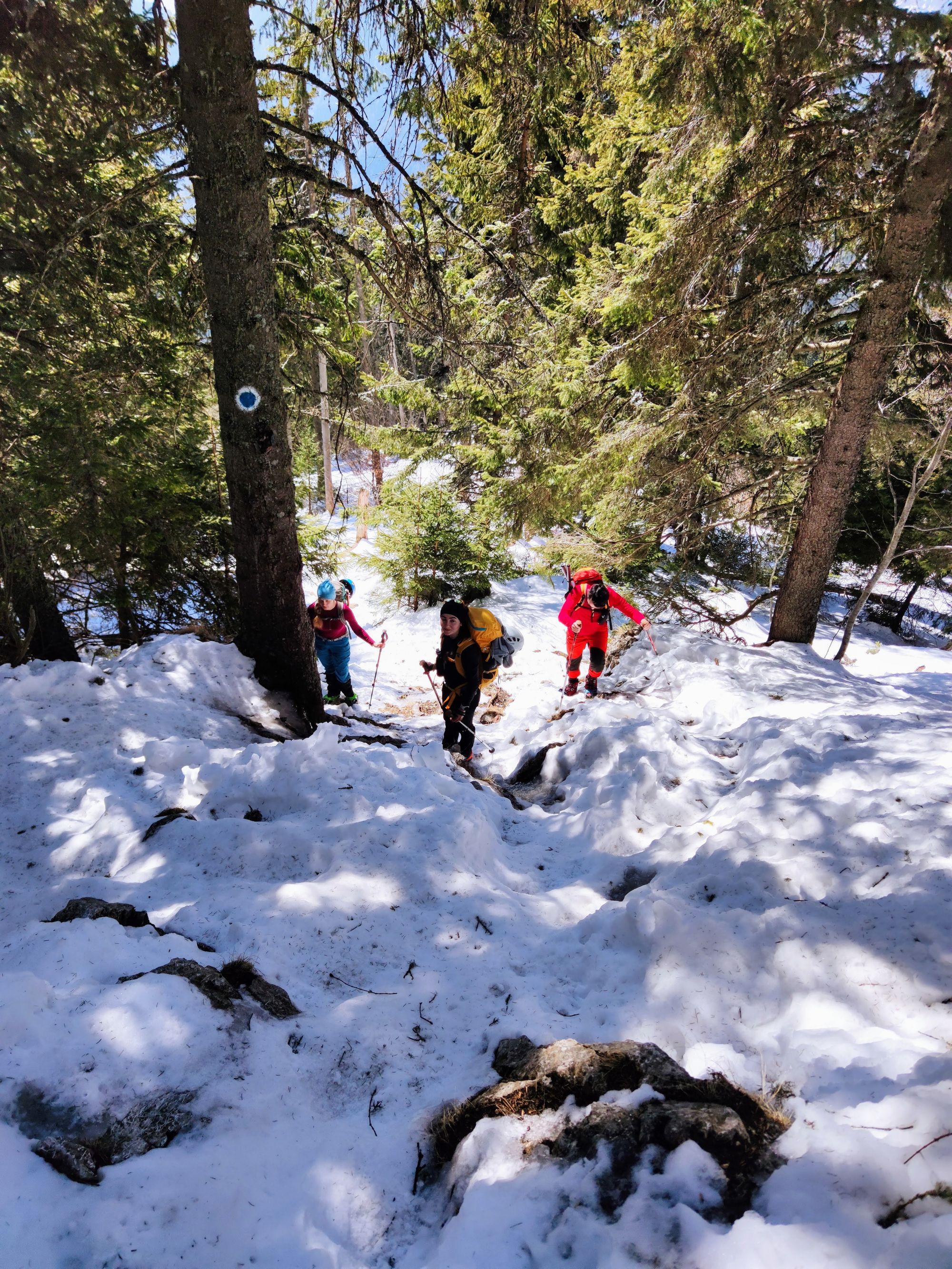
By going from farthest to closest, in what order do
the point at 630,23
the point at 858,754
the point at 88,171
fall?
1. the point at 630,23
2. the point at 88,171
3. the point at 858,754

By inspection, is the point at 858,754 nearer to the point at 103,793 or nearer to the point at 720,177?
the point at 103,793

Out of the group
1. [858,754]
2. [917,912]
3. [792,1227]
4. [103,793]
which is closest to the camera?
[792,1227]

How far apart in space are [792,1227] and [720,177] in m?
8.55

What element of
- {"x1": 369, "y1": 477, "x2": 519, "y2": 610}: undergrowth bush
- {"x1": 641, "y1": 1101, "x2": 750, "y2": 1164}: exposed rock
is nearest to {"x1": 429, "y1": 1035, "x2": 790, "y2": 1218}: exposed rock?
{"x1": 641, "y1": 1101, "x2": 750, "y2": 1164}: exposed rock

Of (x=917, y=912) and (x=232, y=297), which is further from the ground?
(x=232, y=297)

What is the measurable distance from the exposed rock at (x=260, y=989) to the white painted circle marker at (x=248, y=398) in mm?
4279

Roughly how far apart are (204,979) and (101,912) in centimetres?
74

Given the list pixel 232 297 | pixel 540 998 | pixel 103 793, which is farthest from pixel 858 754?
pixel 232 297

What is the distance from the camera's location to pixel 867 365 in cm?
695

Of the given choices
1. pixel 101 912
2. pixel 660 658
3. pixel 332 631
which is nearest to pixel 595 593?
pixel 660 658

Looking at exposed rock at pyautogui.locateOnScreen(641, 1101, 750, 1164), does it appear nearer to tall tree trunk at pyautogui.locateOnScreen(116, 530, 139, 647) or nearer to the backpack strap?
the backpack strap

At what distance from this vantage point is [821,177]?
6508 mm

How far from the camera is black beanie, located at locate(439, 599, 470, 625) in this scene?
638 centimetres

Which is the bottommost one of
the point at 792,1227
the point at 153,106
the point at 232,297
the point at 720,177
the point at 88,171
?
the point at 792,1227
